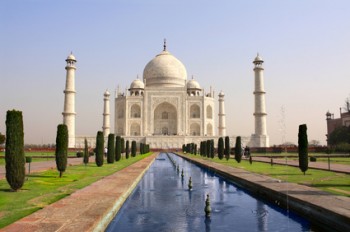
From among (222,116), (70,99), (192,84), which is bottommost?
(222,116)

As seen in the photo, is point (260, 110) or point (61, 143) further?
point (260, 110)

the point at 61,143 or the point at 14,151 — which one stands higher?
the point at 61,143

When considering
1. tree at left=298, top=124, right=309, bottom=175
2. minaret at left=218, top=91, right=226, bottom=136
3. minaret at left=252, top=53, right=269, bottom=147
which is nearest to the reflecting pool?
tree at left=298, top=124, right=309, bottom=175

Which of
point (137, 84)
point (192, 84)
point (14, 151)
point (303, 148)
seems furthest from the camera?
point (192, 84)

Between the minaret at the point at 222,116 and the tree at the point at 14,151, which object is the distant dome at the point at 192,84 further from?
the tree at the point at 14,151

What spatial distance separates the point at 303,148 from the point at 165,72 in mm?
39129

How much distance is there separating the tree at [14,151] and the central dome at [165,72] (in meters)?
41.2

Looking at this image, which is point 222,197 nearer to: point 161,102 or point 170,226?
point 170,226

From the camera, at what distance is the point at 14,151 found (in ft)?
24.0

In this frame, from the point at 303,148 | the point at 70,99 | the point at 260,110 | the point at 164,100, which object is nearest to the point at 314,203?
the point at 303,148

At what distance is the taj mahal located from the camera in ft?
133

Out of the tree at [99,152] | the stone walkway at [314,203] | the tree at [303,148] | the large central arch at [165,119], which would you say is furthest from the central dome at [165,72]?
the stone walkway at [314,203]

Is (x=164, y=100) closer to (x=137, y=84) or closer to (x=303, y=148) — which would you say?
(x=137, y=84)

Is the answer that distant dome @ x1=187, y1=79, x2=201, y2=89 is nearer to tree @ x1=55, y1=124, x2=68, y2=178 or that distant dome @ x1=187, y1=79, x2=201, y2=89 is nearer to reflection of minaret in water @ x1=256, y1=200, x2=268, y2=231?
tree @ x1=55, y1=124, x2=68, y2=178
